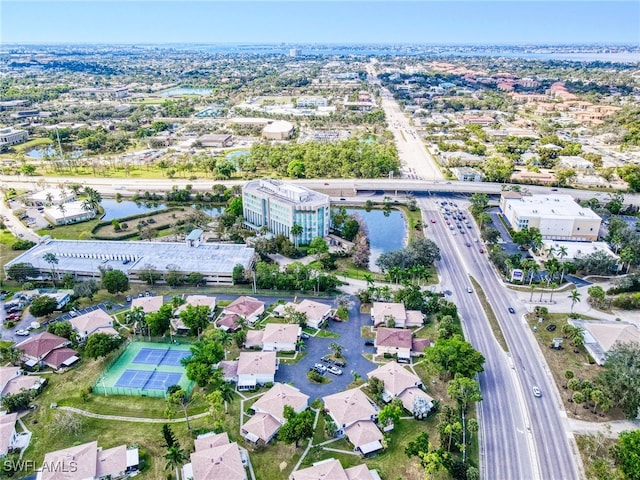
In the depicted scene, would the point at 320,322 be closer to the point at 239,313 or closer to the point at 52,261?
the point at 239,313

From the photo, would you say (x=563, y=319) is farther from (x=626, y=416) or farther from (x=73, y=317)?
(x=73, y=317)

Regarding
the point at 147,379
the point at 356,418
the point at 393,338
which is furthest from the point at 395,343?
the point at 147,379

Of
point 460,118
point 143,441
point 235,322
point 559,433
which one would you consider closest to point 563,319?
point 559,433

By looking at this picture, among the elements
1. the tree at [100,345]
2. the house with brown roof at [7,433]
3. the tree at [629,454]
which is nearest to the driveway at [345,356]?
the tree at [100,345]

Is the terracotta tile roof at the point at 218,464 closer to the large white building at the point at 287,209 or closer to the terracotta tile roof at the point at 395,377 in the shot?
the terracotta tile roof at the point at 395,377

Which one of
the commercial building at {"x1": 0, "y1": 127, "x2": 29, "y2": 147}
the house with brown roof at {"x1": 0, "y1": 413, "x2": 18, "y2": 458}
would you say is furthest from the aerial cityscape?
the commercial building at {"x1": 0, "y1": 127, "x2": 29, "y2": 147}

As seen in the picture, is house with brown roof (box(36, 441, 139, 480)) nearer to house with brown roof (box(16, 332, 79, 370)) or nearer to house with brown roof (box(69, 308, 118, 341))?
house with brown roof (box(16, 332, 79, 370))
